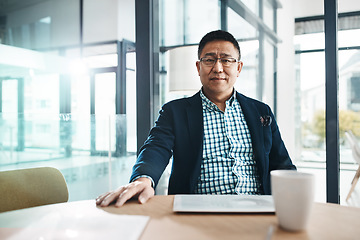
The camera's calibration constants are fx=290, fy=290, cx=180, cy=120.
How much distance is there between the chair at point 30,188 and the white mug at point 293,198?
3.51ft

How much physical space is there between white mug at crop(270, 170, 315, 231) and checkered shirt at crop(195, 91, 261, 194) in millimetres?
789

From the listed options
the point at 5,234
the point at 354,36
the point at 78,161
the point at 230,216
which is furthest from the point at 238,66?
the point at 78,161

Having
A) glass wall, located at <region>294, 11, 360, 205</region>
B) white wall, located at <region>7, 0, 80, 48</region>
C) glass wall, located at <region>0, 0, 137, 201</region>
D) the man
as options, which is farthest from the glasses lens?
white wall, located at <region>7, 0, 80, 48</region>

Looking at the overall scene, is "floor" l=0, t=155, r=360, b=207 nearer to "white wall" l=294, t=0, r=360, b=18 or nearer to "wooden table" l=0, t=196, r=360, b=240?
"white wall" l=294, t=0, r=360, b=18

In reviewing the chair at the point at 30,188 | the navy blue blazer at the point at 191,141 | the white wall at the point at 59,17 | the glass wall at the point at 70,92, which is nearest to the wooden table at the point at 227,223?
the chair at the point at 30,188

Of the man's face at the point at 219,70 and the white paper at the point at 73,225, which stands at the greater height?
the man's face at the point at 219,70

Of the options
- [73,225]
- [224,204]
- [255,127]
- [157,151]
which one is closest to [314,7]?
[255,127]

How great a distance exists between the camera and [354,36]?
186 cm

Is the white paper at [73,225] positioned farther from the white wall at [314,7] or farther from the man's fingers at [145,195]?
the white wall at [314,7]

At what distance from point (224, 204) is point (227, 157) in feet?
2.15

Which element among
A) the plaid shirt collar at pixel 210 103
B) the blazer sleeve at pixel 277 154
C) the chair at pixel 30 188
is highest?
the plaid shirt collar at pixel 210 103

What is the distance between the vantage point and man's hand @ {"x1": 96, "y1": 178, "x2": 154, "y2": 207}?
2.83 ft

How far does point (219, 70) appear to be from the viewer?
1.51 m

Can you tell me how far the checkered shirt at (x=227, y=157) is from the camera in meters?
1.43
